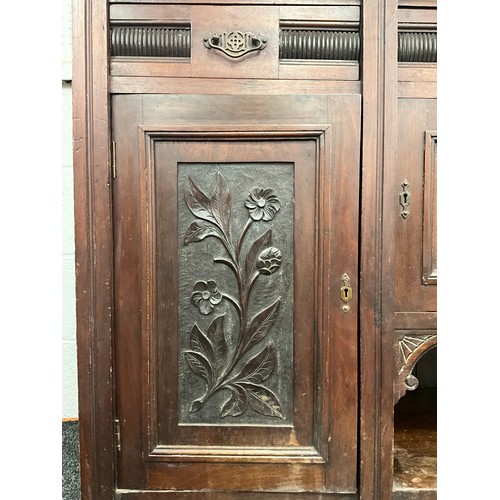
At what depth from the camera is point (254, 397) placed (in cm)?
97

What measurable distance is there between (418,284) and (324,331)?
0.24 metres

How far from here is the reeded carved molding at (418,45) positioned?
0.94 metres

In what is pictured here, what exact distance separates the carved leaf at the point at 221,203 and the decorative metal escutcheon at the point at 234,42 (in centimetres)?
27

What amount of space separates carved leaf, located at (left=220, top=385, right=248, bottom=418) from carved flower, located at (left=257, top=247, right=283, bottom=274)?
278 millimetres

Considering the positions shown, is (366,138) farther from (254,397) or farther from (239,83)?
(254,397)

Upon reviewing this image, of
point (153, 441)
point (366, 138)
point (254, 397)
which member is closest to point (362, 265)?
point (366, 138)

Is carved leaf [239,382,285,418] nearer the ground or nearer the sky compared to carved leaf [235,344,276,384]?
nearer the ground

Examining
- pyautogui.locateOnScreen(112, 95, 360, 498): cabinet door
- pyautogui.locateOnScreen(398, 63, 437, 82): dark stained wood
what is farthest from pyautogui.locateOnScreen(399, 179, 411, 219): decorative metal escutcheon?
pyautogui.locateOnScreen(398, 63, 437, 82): dark stained wood

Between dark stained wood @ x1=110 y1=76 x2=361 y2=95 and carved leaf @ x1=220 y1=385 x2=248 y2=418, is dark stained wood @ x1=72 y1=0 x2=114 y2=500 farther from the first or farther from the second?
carved leaf @ x1=220 y1=385 x2=248 y2=418

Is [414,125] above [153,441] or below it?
above

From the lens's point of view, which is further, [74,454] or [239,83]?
[74,454]

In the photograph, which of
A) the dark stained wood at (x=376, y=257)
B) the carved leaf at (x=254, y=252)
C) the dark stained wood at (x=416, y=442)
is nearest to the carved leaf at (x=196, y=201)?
the carved leaf at (x=254, y=252)

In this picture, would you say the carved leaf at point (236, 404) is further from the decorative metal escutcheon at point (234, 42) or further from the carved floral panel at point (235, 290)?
the decorative metal escutcheon at point (234, 42)

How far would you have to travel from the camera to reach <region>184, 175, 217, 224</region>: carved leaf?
0.95 metres
